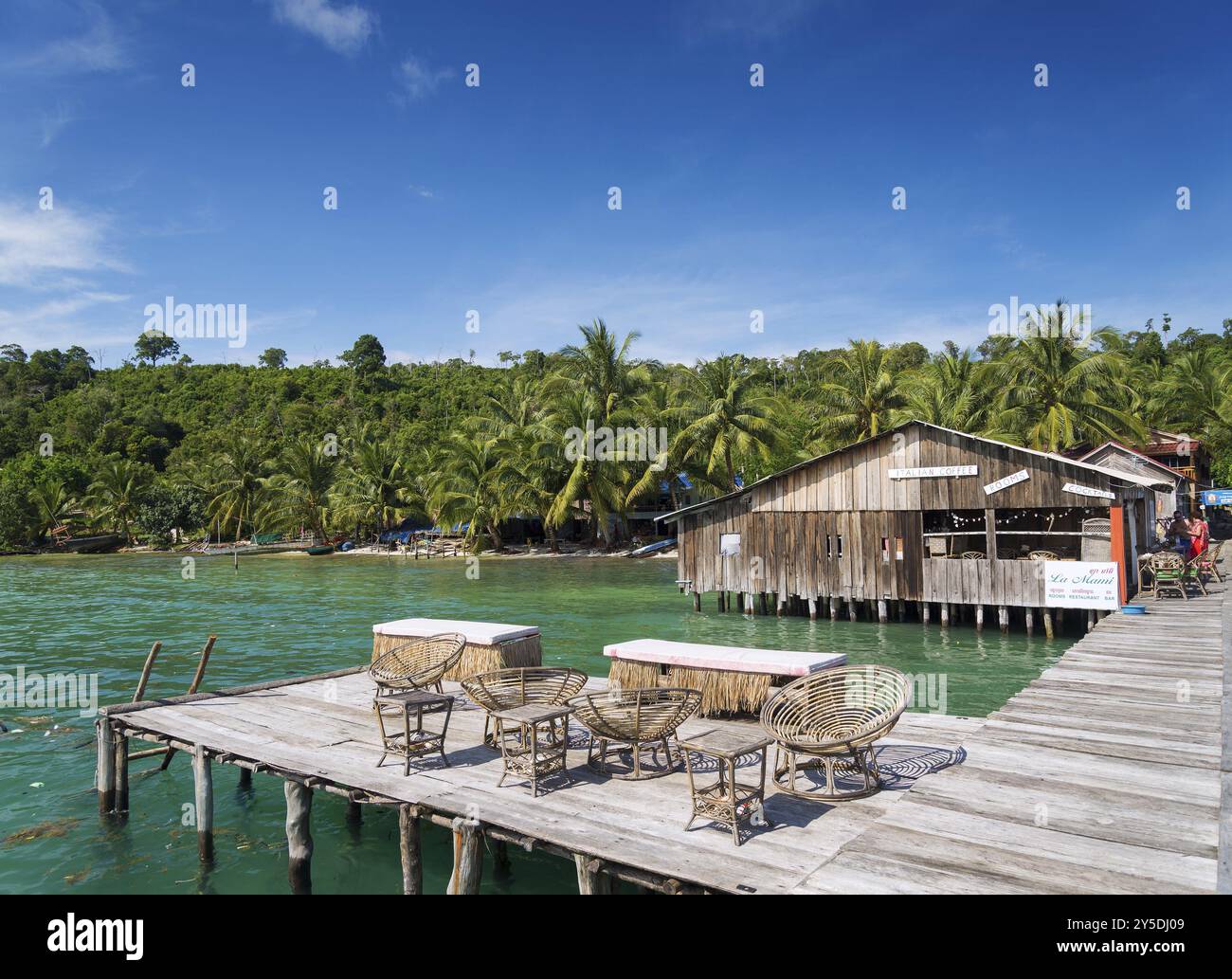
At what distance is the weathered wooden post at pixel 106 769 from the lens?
1098 centimetres

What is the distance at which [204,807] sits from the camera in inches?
383

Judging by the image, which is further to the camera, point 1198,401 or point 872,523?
point 1198,401

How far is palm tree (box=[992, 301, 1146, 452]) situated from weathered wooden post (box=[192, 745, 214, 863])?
131ft

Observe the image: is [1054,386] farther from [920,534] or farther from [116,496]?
[116,496]

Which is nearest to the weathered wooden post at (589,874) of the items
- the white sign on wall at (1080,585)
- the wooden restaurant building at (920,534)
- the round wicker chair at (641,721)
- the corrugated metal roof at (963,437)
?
the round wicker chair at (641,721)

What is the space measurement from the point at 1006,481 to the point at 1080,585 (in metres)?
3.20

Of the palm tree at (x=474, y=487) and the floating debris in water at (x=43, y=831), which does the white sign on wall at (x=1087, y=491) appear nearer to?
the floating debris in water at (x=43, y=831)

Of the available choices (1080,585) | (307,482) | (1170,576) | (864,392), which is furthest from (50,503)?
(1170,576)

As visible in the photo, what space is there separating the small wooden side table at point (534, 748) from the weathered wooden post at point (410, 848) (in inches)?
34.5

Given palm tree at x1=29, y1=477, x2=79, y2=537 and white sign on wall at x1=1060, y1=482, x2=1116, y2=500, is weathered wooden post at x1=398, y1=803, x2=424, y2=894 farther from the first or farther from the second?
palm tree at x1=29, y1=477, x2=79, y2=537

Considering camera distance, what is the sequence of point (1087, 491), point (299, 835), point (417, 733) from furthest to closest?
1. point (1087, 491)
2. point (417, 733)
3. point (299, 835)

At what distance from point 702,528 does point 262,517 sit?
5273 centimetres

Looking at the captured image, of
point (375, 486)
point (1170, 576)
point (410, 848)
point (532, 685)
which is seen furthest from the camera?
point (375, 486)

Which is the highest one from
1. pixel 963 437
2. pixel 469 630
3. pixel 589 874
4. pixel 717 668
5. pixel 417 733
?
pixel 963 437
